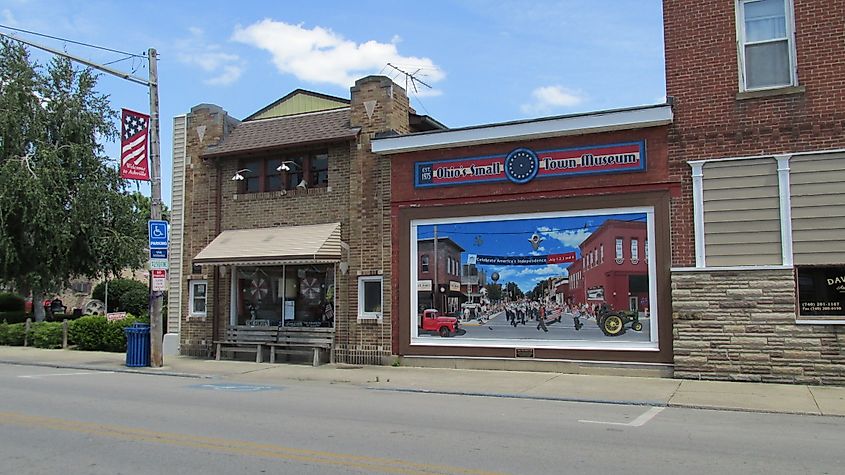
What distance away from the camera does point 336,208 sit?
18.4 m

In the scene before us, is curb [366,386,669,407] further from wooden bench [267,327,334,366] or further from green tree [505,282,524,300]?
wooden bench [267,327,334,366]

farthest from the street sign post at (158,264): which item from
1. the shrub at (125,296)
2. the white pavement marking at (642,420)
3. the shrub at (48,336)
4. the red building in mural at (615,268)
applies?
the shrub at (125,296)

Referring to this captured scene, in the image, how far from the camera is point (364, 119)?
1817 cm

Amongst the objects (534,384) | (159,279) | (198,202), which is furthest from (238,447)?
(198,202)

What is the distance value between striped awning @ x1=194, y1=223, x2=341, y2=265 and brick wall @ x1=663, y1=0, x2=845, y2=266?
792 centimetres

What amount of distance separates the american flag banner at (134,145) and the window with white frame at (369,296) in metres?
5.71

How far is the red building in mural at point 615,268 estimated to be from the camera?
15.0 metres

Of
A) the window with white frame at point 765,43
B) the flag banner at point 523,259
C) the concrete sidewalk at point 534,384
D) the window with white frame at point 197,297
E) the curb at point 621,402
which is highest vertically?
the window with white frame at point 765,43

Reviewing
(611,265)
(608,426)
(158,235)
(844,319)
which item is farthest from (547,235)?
(158,235)

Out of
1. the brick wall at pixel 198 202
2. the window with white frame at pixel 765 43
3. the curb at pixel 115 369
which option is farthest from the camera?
the brick wall at pixel 198 202

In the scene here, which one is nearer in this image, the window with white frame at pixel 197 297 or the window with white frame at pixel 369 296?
the window with white frame at pixel 369 296

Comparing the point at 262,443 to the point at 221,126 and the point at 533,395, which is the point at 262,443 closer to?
the point at 533,395

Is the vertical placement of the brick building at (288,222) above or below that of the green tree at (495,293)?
above

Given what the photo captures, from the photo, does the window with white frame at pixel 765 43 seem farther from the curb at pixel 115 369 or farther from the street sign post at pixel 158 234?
the street sign post at pixel 158 234
